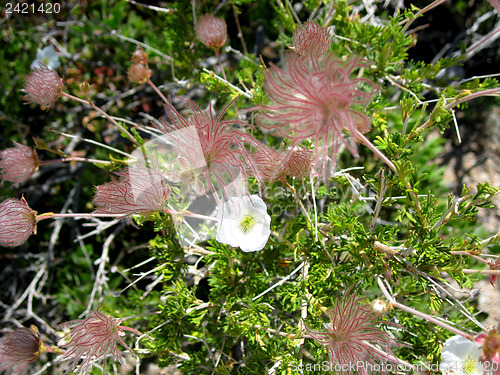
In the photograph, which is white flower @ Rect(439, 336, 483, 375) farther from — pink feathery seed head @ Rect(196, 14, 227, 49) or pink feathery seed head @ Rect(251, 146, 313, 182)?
pink feathery seed head @ Rect(196, 14, 227, 49)

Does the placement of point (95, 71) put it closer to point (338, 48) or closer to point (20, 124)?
point (20, 124)

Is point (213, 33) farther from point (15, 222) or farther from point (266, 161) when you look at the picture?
point (15, 222)

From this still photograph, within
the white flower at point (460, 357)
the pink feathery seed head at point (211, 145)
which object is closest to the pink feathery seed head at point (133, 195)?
the pink feathery seed head at point (211, 145)

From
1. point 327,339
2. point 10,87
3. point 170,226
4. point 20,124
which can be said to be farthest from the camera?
point 10,87

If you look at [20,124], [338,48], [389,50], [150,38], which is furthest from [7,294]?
[389,50]

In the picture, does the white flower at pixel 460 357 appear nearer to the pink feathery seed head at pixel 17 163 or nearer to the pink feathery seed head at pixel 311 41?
the pink feathery seed head at pixel 311 41

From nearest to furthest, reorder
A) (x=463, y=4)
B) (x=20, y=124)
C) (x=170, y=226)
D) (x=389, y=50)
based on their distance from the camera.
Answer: (x=170, y=226) → (x=389, y=50) → (x=20, y=124) → (x=463, y=4)

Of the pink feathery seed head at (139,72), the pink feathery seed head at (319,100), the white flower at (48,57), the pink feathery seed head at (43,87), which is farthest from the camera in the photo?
the white flower at (48,57)
